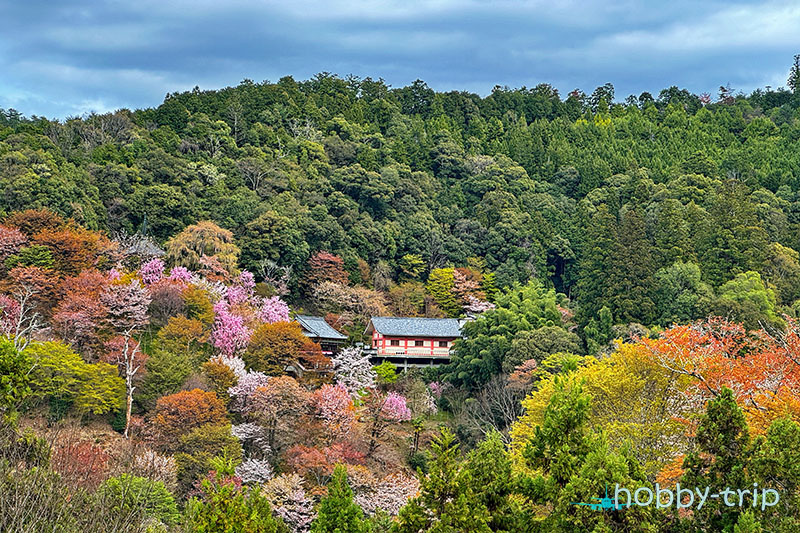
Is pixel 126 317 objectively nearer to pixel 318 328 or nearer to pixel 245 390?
pixel 245 390

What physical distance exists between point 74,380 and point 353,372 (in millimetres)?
9308

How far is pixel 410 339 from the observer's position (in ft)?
106

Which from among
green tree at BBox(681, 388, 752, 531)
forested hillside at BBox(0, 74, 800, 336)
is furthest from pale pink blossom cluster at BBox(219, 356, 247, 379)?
green tree at BBox(681, 388, 752, 531)

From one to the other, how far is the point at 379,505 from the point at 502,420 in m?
8.43

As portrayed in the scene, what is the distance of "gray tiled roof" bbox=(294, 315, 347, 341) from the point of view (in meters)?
30.0

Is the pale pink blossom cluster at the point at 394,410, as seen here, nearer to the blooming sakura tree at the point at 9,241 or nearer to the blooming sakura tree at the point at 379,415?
the blooming sakura tree at the point at 379,415

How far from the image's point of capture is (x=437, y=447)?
34.9ft

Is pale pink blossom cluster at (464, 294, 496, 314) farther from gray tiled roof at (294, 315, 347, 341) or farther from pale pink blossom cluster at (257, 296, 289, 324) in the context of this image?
pale pink blossom cluster at (257, 296, 289, 324)

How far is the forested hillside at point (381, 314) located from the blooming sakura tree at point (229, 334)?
0.09 m

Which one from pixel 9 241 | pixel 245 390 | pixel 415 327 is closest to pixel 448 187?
pixel 415 327

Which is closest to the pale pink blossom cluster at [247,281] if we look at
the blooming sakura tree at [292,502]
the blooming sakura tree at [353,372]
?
the blooming sakura tree at [353,372]

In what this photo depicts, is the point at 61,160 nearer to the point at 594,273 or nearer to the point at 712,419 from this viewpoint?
the point at 594,273

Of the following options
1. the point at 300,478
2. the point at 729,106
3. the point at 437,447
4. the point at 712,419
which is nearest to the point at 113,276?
the point at 300,478

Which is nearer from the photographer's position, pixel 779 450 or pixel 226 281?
pixel 779 450
